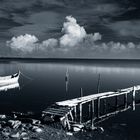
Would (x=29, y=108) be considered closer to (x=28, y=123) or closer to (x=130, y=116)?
(x=28, y=123)

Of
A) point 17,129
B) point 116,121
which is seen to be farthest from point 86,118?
point 17,129

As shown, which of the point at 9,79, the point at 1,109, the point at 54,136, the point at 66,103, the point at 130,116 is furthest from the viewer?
the point at 9,79

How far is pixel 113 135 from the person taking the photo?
1021 inches

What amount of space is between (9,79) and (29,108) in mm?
30099

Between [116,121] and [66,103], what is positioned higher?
[66,103]

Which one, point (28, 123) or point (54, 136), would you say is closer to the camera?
point (54, 136)

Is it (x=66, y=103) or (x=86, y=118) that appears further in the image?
(x=86, y=118)

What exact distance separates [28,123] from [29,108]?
12.3m

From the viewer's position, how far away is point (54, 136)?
22.9 metres

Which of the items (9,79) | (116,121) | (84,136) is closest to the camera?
(84,136)

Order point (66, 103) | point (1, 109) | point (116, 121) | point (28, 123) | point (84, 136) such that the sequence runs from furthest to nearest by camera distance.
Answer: point (1, 109) < point (116, 121) < point (66, 103) < point (28, 123) < point (84, 136)

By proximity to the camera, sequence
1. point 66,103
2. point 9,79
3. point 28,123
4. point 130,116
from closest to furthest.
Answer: point 28,123, point 66,103, point 130,116, point 9,79

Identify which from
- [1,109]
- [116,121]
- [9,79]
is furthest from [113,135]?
[9,79]

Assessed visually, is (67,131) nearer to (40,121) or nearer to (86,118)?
(40,121)
